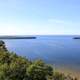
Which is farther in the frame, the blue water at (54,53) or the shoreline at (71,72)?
the blue water at (54,53)

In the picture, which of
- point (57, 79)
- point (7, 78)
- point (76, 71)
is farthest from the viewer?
point (76, 71)

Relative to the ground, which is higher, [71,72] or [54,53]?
[54,53]

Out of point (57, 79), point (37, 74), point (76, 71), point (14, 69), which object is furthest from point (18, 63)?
point (76, 71)

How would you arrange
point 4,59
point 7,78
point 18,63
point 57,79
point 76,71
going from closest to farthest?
point 57,79, point 7,78, point 18,63, point 4,59, point 76,71

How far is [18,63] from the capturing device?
21531mm

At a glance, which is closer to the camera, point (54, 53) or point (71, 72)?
point (71, 72)

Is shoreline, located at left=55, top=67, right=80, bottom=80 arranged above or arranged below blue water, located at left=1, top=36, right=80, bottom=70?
below

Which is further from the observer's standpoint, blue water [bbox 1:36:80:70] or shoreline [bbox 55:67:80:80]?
blue water [bbox 1:36:80:70]

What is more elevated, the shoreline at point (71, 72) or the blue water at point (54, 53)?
the blue water at point (54, 53)

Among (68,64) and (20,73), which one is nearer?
(20,73)

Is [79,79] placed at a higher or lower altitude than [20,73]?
lower

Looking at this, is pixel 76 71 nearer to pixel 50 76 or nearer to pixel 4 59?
pixel 4 59

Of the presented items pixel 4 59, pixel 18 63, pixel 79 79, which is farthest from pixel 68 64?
pixel 18 63

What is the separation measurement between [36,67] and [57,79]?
2505mm
